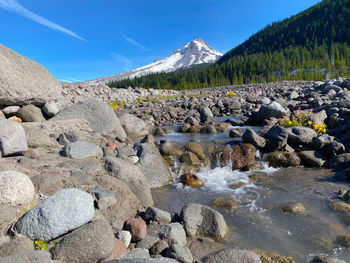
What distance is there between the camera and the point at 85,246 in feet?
10.5

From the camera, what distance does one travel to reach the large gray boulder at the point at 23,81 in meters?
8.08

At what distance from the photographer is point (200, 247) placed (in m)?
4.24

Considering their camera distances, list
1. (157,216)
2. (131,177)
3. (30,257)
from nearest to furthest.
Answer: (30,257), (157,216), (131,177)

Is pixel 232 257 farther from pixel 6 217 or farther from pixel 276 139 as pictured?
pixel 276 139

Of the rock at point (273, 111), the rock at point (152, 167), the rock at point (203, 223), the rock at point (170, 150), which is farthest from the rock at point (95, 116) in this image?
the rock at point (273, 111)

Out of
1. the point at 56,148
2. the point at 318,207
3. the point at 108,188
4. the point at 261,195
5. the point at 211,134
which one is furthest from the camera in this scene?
the point at 211,134

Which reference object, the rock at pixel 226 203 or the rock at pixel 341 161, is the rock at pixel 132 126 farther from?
the rock at pixel 341 161

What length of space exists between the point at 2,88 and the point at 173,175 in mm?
6407

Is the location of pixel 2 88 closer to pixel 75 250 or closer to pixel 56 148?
pixel 56 148

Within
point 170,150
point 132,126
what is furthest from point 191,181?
point 132,126

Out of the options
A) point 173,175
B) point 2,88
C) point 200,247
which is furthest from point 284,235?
point 2,88

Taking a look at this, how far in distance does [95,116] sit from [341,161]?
31.3 ft

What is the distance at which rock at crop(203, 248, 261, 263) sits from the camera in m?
3.58

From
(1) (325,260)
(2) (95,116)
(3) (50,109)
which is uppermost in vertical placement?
(3) (50,109)
